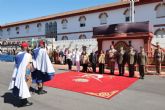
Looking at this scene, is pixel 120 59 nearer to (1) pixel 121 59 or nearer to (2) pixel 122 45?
(1) pixel 121 59

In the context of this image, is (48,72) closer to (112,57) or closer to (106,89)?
(106,89)

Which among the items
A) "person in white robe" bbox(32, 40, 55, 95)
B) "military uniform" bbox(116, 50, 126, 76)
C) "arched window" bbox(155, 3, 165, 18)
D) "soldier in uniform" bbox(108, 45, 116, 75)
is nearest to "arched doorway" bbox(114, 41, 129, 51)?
"soldier in uniform" bbox(108, 45, 116, 75)

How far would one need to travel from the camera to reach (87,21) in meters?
35.0

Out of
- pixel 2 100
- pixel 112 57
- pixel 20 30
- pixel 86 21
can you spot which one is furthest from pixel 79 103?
pixel 20 30

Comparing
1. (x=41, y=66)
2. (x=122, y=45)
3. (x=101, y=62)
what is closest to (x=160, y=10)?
(x=122, y=45)

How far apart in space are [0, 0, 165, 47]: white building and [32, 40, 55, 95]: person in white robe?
1612cm

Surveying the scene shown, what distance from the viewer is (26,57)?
7625 millimetres

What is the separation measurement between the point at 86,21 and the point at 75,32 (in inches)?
98.6

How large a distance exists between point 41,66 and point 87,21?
2664cm

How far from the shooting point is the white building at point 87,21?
1113 inches

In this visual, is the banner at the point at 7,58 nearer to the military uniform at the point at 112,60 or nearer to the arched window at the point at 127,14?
the arched window at the point at 127,14

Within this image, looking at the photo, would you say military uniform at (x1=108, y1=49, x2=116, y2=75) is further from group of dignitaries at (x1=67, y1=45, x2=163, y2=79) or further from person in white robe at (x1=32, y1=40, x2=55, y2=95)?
person in white robe at (x1=32, y1=40, x2=55, y2=95)

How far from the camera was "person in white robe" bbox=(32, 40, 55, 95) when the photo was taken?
884 centimetres

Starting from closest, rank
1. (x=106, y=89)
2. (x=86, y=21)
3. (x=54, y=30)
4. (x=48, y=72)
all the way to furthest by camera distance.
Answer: (x=48, y=72)
(x=106, y=89)
(x=86, y=21)
(x=54, y=30)
